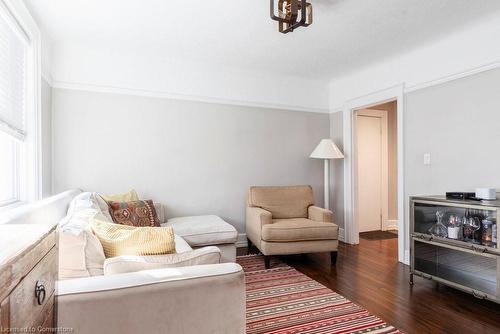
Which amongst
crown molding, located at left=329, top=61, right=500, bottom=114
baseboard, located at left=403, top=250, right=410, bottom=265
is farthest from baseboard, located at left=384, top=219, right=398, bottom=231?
crown molding, located at left=329, top=61, right=500, bottom=114

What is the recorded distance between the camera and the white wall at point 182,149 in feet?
10.4

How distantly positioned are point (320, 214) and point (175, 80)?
2324 millimetres

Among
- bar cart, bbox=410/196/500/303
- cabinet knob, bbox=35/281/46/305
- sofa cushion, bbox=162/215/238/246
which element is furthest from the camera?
sofa cushion, bbox=162/215/238/246

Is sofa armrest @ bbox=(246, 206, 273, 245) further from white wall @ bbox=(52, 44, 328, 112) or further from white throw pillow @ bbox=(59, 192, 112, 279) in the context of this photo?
white throw pillow @ bbox=(59, 192, 112, 279)

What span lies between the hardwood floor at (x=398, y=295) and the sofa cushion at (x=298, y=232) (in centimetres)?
35

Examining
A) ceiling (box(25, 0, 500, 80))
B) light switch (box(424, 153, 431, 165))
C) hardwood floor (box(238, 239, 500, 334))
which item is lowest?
hardwood floor (box(238, 239, 500, 334))

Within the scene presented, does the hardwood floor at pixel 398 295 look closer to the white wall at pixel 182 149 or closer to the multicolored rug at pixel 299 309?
the multicolored rug at pixel 299 309

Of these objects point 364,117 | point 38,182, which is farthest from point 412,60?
point 38,182

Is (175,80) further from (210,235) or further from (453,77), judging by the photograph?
(453,77)

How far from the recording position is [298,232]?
9.80 feet

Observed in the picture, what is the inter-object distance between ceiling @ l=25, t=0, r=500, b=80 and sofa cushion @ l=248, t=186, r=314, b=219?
157 centimetres

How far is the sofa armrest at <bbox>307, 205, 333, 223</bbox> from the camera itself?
3270mm

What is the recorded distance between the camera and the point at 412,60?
3.19 meters

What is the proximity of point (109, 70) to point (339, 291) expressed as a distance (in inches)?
128
